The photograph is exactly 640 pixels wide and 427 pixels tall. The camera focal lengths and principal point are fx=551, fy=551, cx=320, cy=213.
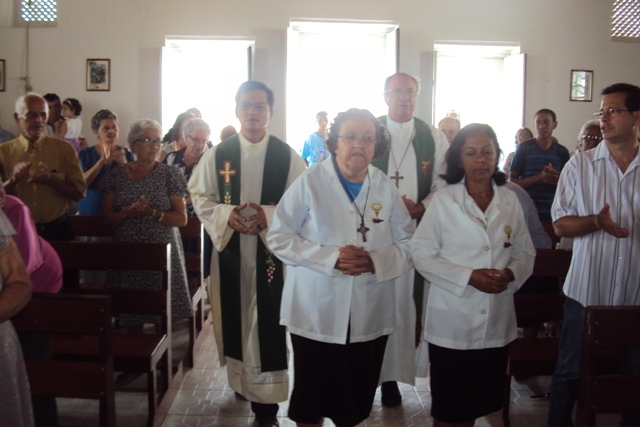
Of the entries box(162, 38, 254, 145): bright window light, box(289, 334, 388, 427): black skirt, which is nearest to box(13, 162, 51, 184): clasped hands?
box(289, 334, 388, 427): black skirt

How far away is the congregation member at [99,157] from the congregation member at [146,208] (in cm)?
119

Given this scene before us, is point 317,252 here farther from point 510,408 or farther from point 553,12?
point 553,12

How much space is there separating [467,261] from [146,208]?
2.16 m

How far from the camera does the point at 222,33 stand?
325 inches

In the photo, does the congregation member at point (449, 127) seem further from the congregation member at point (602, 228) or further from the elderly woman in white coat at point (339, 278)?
the elderly woman in white coat at point (339, 278)

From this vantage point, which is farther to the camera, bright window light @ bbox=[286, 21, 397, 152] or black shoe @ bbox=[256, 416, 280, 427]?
bright window light @ bbox=[286, 21, 397, 152]

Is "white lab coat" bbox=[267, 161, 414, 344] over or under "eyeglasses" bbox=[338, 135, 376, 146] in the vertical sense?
under

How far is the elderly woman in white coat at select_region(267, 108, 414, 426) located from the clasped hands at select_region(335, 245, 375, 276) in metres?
0.01

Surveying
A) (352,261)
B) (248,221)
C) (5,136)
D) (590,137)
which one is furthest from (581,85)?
(5,136)

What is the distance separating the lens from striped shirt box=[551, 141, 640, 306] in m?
2.48

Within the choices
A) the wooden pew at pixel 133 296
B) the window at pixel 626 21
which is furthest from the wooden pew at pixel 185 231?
the window at pixel 626 21

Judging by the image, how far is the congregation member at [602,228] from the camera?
2482 millimetres

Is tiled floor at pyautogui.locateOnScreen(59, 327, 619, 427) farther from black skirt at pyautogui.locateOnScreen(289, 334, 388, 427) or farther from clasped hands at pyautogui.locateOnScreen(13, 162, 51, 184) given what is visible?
clasped hands at pyautogui.locateOnScreen(13, 162, 51, 184)

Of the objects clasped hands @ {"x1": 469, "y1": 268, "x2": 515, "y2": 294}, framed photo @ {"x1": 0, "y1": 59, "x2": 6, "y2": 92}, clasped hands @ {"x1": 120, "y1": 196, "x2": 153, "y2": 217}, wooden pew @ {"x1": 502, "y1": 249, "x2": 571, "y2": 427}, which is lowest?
wooden pew @ {"x1": 502, "y1": 249, "x2": 571, "y2": 427}
